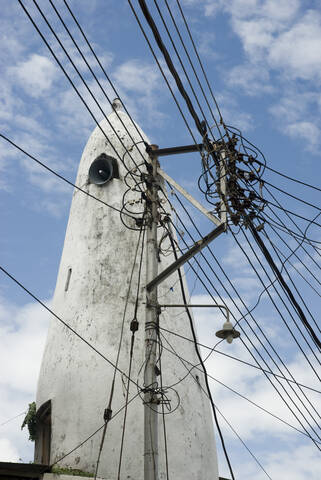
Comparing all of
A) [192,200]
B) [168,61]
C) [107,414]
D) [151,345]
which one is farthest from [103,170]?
[168,61]

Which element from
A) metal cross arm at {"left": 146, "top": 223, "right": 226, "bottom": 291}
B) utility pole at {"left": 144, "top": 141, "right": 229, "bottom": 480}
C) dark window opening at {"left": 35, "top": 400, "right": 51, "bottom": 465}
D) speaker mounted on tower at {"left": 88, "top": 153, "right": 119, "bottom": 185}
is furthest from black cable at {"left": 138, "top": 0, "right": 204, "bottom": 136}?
dark window opening at {"left": 35, "top": 400, "right": 51, "bottom": 465}

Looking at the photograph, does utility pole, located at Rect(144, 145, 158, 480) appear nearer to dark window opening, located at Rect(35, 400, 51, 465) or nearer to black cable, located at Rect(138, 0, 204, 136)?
black cable, located at Rect(138, 0, 204, 136)

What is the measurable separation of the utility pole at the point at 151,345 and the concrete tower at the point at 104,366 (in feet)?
2.62

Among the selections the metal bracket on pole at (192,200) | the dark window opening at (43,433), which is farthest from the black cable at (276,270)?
the dark window opening at (43,433)

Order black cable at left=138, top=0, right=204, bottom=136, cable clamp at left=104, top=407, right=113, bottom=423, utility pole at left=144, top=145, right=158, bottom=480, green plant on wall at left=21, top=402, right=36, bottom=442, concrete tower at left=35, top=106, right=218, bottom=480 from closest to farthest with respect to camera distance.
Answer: black cable at left=138, top=0, right=204, bottom=136, utility pole at left=144, top=145, right=158, bottom=480, cable clamp at left=104, top=407, right=113, bottom=423, concrete tower at left=35, top=106, right=218, bottom=480, green plant on wall at left=21, top=402, right=36, bottom=442

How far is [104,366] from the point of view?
504 inches

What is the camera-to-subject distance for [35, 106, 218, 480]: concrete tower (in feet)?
39.7

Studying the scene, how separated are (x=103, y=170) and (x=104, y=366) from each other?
559cm

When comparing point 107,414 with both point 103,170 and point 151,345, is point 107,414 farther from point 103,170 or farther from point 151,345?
point 103,170

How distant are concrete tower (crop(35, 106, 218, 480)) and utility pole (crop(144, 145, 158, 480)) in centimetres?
80

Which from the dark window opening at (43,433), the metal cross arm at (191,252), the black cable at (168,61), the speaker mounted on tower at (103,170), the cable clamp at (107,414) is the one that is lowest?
the cable clamp at (107,414)

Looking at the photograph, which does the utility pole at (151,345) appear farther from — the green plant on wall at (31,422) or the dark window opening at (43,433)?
the green plant on wall at (31,422)

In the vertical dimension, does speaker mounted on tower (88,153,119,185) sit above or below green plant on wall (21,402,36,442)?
above

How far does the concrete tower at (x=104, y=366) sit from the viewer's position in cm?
1211
